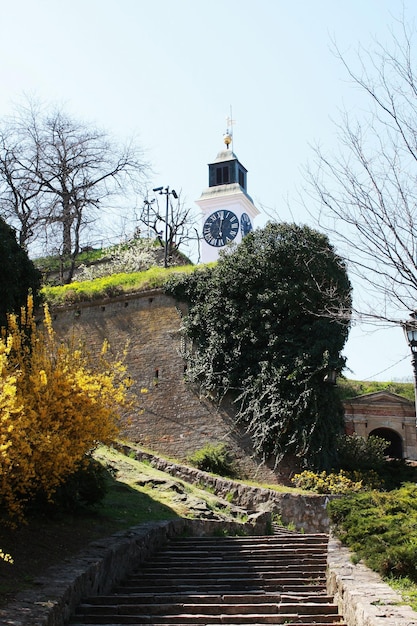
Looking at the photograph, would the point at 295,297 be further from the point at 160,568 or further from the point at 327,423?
the point at 160,568

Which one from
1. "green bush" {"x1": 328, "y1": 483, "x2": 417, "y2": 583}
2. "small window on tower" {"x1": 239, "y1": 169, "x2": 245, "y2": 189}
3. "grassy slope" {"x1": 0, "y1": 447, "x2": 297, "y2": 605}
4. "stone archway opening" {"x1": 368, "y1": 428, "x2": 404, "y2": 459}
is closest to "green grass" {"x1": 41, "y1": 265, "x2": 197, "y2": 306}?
"grassy slope" {"x1": 0, "y1": 447, "x2": 297, "y2": 605}

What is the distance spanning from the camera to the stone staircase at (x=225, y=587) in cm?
755

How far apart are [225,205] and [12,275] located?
27.0 metres

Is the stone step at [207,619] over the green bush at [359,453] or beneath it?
beneath

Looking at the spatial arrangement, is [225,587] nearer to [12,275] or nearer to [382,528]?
[382,528]

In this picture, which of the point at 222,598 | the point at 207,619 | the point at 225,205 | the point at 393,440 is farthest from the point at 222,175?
the point at 207,619

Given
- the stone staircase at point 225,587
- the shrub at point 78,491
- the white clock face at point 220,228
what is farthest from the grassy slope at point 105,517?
the white clock face at point 220,228

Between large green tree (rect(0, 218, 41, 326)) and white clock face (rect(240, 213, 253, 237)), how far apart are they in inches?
1000

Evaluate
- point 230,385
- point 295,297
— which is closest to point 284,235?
point 295,297

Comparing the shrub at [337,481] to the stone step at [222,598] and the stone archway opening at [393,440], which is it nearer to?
the stone archway opening at [393,440]

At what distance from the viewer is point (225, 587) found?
8.88 meters

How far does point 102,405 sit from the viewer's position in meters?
10.1

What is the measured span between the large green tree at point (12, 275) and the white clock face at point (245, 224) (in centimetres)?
2539

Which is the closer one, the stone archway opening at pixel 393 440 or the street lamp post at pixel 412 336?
the street lamp post at pixel 412 336
